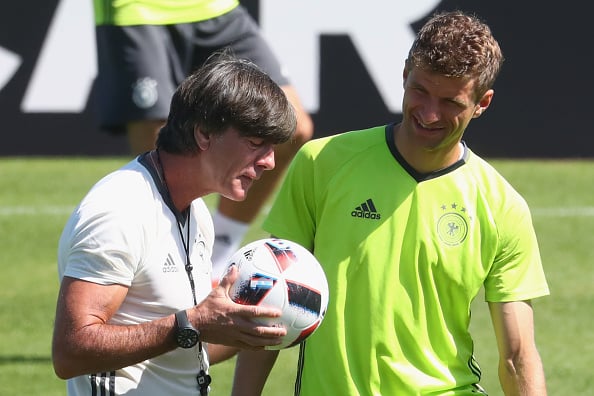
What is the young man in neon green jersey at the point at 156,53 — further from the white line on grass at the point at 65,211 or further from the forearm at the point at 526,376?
the white line on grass at the point at 65,211

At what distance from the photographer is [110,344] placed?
3736 mm

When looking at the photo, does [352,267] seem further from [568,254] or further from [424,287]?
[568,254]

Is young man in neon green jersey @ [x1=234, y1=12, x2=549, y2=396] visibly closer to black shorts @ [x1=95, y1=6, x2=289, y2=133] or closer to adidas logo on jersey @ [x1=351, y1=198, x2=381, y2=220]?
→ adidas logo on jersey @ [x1=351, y1=198, x2=381, y2=220]

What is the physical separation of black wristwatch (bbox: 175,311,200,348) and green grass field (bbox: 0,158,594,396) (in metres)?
2.79

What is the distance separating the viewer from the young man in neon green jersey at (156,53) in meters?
7.30

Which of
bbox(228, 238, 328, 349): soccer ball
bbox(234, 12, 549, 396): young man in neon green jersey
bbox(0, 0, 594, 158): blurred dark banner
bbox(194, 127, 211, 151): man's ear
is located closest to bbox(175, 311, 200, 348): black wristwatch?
bbox(228, 238, 328, 349): soccer ball

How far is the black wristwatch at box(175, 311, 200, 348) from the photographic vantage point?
3.70 metres

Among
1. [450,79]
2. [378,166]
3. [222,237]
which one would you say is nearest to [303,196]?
[378,166]

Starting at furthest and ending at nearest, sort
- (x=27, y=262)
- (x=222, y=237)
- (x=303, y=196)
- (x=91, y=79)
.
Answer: (x=91, y=79) < (x=27, y=262) < (x=222, y=237) < (x=303, y=196)

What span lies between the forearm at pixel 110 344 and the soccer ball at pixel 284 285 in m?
0.25

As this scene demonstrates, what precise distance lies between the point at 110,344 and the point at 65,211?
7.07 meters

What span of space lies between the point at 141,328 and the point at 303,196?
1008 mm

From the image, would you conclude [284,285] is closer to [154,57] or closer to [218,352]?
[218,352]

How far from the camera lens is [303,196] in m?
4.58
